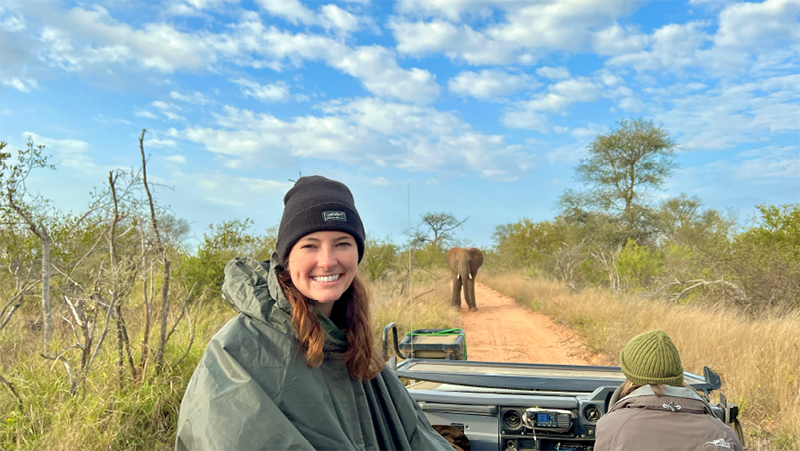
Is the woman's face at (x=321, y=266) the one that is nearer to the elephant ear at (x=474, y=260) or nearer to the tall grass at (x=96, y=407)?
the tall grass at (x=96, y=407)

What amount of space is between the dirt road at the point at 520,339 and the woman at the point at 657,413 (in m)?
6.53

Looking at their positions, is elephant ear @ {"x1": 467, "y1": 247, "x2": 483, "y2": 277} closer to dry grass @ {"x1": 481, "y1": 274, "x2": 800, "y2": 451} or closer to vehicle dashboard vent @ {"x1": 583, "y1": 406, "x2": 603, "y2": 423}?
dry grass @ {"x1": 481, "y1": 274, "x2": 800, "y2": 451}

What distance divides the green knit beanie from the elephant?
1398 cm

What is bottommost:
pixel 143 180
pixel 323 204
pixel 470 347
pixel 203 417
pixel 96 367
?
pixel 470 347

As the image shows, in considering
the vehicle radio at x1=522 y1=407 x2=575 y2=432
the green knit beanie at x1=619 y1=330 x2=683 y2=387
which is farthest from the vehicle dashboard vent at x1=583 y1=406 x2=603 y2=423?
the green knit beanie at x1=619 y1=330 x2=683 y2=387

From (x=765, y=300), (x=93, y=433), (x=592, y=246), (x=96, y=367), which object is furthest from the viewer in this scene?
(x=592, y=246)

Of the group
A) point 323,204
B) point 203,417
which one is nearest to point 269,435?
point 203,417

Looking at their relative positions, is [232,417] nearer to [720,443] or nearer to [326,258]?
[326,258]

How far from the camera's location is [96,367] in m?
4.16

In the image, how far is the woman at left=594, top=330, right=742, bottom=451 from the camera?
6.99 ft

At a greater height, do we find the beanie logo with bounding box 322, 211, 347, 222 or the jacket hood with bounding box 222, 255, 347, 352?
the beanie logo with bounding box 322, 211, 347, 222

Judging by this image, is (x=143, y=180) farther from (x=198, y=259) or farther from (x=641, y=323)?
(x=641, y=323)

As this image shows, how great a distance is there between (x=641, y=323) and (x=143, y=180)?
836 centimetres

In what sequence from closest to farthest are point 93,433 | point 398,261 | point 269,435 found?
point 269,435 → point 93,433 → point 398,261
